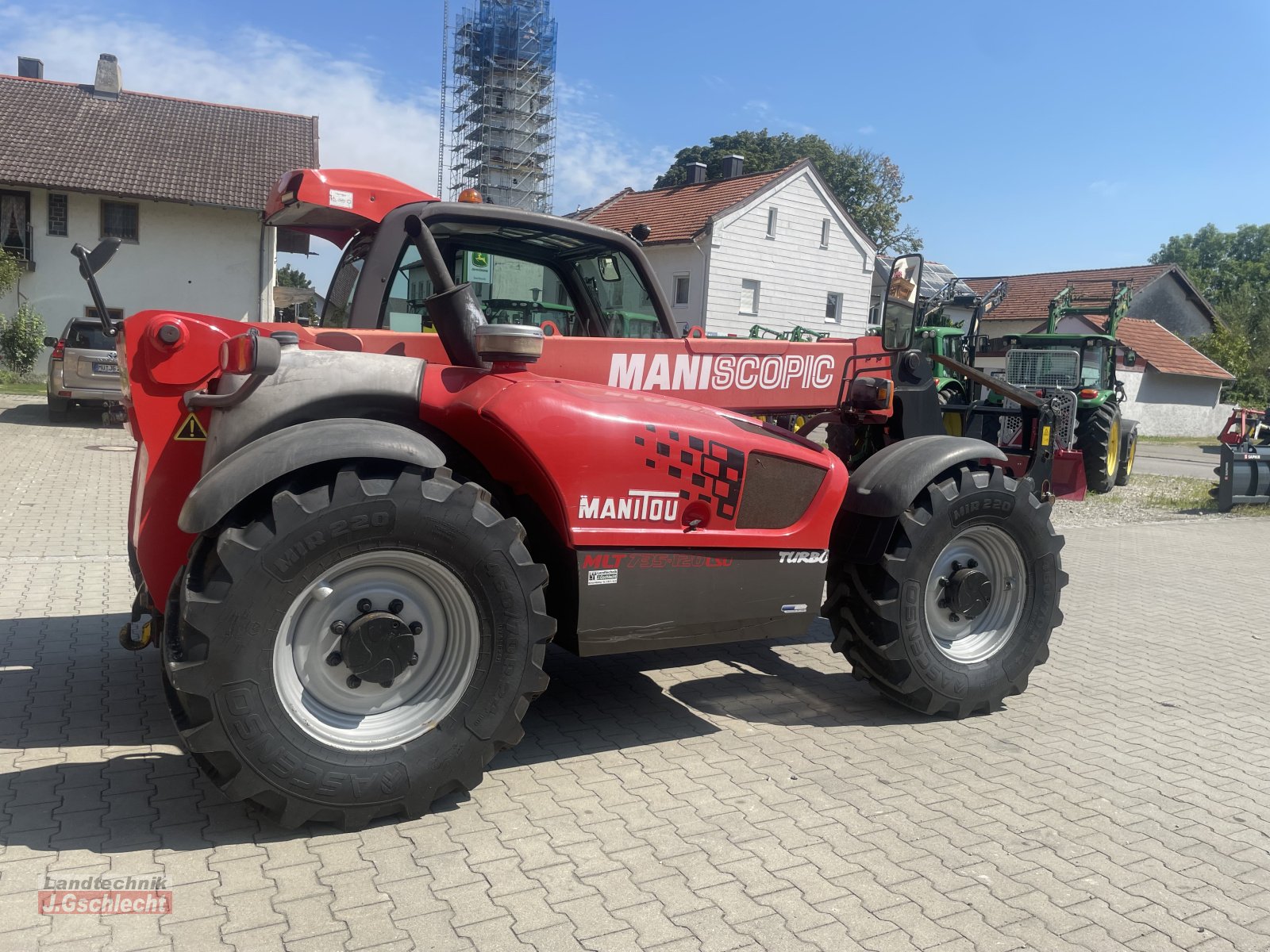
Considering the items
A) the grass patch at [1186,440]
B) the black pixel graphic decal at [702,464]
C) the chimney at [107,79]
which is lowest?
the grass patch at [1186,440]

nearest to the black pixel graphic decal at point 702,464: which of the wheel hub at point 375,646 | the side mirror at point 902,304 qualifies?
the wheel hub at point 375,646

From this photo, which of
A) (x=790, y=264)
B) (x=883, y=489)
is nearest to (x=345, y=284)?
(x=883, y=489)

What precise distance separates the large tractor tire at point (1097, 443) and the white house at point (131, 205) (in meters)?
18.4

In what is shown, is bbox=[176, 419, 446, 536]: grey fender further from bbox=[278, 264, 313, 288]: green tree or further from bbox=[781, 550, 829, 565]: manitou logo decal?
bbox=[278, 264, 313, 288]: green tree

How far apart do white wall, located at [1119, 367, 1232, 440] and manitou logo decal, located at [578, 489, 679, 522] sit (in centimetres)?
3515

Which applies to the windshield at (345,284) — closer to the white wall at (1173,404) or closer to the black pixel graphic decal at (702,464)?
the black pixel graphic decal at (702,464)

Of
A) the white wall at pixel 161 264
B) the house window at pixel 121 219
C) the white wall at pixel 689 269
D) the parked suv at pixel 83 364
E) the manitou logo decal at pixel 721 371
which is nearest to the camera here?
the manitou logo decal at pixel 721 371

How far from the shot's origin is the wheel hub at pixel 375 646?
11.0 ft

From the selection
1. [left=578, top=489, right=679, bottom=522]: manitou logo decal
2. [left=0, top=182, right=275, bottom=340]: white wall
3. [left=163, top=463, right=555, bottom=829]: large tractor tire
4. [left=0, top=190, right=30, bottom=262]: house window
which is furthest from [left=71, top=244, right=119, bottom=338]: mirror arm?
[left=0, top=190, right=30, bottom=262]: house window

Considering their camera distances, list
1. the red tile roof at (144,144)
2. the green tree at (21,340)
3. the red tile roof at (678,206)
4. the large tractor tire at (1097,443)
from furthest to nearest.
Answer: the red tile roof at (678,206), the red tile roof at (144,144), the green tree at (21,340), the large tractor tire at (1097,443)

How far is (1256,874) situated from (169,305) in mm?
25902

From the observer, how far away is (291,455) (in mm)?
3201

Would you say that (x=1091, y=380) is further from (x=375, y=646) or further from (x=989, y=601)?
(x=375, y=646)

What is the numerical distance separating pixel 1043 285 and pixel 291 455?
46.0m
